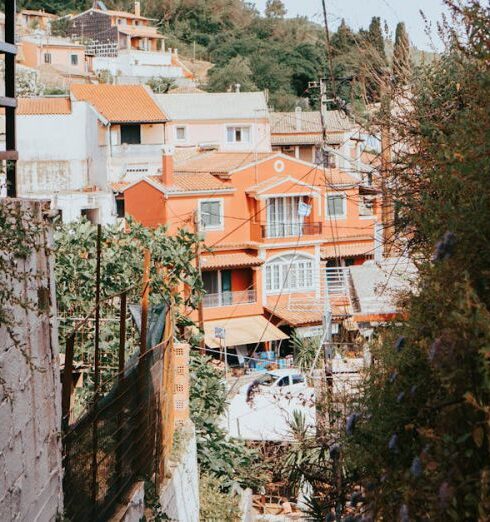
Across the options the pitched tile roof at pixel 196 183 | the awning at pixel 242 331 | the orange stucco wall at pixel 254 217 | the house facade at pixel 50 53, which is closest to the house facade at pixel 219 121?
the orange stucco wall at pixel 254 217

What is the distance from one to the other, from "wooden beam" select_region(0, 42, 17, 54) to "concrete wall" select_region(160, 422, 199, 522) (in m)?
4.47

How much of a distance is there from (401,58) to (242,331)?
2929 cm

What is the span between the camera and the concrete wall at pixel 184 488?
27.5ft

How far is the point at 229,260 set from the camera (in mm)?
37688

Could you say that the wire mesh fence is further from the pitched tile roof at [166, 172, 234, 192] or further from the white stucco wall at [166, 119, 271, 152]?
the white stucco wall at [166, 119, 271, 152]

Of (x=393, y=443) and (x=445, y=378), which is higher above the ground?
(x=445, y=378)

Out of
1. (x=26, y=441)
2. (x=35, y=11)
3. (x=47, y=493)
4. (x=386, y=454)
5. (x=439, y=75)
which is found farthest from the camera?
(x=35, y=11)

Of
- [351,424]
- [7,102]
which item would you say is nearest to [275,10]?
[7,102]

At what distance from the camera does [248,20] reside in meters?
104

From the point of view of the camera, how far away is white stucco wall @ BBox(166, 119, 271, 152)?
57.9 meters

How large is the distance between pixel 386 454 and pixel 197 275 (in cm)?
1000

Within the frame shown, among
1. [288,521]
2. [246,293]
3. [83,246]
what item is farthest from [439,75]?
[246,293]

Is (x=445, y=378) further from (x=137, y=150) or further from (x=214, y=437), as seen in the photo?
(x=137, y=150)

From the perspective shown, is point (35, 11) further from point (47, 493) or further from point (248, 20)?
point (47, 493)
